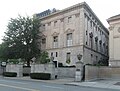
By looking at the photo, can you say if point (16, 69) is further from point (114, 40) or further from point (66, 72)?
point (114, 40)

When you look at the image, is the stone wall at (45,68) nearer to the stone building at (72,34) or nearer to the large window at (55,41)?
the stone building at (72,34)

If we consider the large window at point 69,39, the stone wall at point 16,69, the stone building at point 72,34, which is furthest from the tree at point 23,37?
the large window at point 69,39

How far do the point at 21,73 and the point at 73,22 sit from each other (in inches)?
526

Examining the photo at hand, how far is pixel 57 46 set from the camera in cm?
4688

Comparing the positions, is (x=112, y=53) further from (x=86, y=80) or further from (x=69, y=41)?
(x=86, y=80)

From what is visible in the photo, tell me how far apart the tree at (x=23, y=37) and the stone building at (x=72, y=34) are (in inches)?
92.2

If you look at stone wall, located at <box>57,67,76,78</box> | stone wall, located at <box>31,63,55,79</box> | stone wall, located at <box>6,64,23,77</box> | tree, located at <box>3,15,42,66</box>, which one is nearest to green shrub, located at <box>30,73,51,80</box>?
stone wall, located at <box>31,63,55,79</box>

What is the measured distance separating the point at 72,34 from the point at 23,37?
1064 cm

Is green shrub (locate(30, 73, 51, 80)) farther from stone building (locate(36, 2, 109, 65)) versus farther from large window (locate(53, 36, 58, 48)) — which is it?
large window (locate(53, 36, 58, 48))

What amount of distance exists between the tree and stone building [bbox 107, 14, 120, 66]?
16090 millimetres

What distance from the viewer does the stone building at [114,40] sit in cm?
4025

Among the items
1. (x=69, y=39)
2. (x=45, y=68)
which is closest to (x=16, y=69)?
(x=45, y=68)

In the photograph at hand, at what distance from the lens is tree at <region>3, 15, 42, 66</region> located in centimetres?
4725

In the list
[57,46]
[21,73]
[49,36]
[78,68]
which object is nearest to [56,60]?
[57,46]
